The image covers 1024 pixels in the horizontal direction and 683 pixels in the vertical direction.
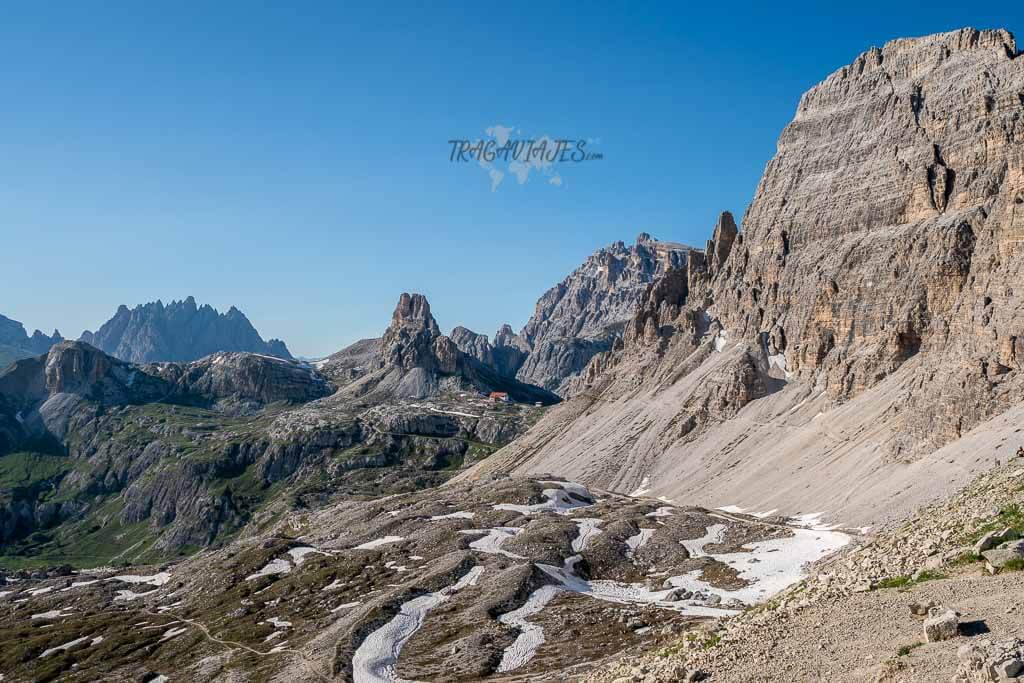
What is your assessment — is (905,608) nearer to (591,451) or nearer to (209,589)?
(209,589)

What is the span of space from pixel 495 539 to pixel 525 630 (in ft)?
124

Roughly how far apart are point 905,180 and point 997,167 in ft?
60.3

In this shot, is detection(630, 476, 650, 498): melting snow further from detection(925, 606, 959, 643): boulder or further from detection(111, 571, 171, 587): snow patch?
detection(925, 606, 959, 643): boulder

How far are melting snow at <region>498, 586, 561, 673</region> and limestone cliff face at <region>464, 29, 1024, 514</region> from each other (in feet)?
176

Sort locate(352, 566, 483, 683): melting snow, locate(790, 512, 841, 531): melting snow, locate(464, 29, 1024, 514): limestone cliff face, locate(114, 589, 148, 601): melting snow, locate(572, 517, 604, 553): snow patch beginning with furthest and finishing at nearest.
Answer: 1. locate(464, 29, 1024, 514): limestone cliff face
2. locate(114, 589, 148, 601): melting snow
3. locate(790, 512, 841, 531): melting snow
4. locate(572, 517, 604, 553): snow patch
5. locate(352, 566, 483, 683): melting snow

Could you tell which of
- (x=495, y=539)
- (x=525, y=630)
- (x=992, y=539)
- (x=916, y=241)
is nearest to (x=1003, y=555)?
(x=992, y=539)

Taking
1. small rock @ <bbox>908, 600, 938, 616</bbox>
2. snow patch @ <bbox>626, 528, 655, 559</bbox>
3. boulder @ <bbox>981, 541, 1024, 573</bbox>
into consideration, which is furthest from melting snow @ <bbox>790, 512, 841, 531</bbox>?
small rock @ <bbox>908, 600, 938, 616</bbox>

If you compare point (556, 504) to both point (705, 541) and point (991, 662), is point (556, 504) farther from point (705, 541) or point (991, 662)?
point (991, 662)

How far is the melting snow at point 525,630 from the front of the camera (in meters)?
63.7

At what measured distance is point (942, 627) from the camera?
25.8 metres

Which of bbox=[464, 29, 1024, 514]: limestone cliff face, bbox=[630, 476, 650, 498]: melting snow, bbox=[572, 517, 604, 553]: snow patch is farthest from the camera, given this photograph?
bbox=[630, 476, 650, 498]: melting snow

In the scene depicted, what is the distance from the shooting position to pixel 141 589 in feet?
400

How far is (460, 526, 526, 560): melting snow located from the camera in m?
102

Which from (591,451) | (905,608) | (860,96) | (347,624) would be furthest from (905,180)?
(905,608)
